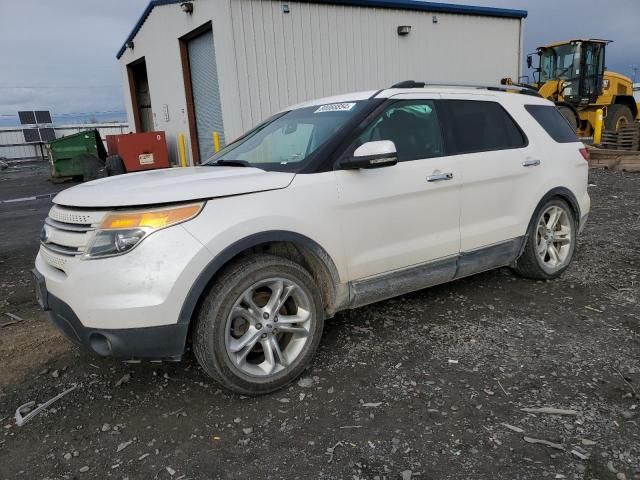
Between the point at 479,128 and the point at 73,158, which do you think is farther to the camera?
the point at 73,158

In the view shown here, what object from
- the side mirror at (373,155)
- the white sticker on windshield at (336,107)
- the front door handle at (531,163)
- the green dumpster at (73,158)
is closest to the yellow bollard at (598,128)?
the front door handle at (531,163)

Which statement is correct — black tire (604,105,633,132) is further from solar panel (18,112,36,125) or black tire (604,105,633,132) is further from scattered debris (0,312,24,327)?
solar panel (18,112,36,125)

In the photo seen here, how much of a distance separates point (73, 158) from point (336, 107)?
15.0 metres

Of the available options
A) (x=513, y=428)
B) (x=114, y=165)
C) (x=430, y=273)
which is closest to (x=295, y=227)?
(x=430, y=273)

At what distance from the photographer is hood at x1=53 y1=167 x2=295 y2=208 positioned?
8.51 feet

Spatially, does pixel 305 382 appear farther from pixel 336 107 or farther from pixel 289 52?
pixel 289 52

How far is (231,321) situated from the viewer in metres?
2.79

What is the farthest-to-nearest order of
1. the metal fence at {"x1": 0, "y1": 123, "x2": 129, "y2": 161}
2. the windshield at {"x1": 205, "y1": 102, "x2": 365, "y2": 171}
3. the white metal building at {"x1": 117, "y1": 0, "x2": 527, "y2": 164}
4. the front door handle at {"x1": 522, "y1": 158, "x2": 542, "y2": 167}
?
the metal fence at {"x1": 0, "y1": 123, "x2": 129, "y2": 161} → the white metal building at {"x1": 117, "y1": 0, "x2": 527, "y2": 164} → the front door handle at {"x1": 522, "y1": 158, "x2": 542, "y2": 167} → the windshield at {"x1": 205, "y1": 102, "x2": 365, "y2": 171}

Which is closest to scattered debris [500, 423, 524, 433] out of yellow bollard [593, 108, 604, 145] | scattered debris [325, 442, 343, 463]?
scattered debris [325, 442, 343, 463]

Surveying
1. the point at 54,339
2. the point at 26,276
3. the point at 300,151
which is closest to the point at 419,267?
the point at 300,151

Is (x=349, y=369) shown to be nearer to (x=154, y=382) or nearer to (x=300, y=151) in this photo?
(x=154, y=382)

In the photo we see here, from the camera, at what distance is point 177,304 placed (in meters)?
2.54

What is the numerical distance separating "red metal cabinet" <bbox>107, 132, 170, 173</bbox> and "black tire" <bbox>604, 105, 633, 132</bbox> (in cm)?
1473

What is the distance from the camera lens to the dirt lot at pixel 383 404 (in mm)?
2336
